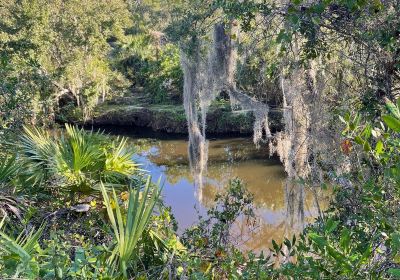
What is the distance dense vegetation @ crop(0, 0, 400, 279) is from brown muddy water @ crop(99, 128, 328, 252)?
144cm

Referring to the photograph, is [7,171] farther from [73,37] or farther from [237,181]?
[73,37]

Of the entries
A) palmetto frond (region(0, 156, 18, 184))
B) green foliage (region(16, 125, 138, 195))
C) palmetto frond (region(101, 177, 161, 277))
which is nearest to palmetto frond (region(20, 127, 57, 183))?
green foliage (region(16, 125, 138, 195))

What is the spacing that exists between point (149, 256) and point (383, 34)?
210 centimetres

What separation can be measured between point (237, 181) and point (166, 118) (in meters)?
10.3

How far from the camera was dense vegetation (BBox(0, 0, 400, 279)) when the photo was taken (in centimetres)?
182

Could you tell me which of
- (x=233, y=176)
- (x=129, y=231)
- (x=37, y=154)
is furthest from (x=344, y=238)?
(x=233, y=176)

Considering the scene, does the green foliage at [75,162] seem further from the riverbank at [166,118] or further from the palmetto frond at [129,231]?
the riverbank at [166,118]

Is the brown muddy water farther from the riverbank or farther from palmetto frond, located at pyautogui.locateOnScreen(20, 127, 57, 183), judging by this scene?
palmetto frond, located at pyautogui.locateOnScreen(20, 127, 57, 183)

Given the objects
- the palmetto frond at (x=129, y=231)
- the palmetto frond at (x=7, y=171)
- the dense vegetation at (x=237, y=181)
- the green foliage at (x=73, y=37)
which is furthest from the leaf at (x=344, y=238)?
the green foliage at (x=73, y=37)

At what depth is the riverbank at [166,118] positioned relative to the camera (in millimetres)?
14273

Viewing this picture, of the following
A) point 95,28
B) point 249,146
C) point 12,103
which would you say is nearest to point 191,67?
point 12,103

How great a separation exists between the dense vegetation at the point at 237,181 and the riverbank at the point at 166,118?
7457 mm

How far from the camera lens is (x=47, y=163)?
13.7 feet

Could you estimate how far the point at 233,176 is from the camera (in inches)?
452
